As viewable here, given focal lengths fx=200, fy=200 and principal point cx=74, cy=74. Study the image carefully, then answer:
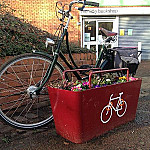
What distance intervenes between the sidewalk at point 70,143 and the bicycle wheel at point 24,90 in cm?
Answer: 14

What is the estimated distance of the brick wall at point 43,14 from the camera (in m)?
10.8

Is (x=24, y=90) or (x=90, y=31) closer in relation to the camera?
(x=24, y=90)

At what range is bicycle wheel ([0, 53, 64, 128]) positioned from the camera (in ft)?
8.56

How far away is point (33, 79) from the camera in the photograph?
3057mm

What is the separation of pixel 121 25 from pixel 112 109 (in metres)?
10.1

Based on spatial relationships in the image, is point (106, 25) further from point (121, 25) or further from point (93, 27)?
point (121, 25)

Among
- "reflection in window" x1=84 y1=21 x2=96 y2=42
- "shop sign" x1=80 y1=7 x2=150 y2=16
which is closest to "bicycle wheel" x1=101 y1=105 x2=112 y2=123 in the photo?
"reflection in window" x1=84 y1=21 x2=96 y2=42

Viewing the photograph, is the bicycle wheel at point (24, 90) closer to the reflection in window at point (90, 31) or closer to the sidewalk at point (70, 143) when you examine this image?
the sidewalk at point (70, 143)

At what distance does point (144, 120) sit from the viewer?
9.42 feet

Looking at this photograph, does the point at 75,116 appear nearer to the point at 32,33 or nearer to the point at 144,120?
the point at 144,120

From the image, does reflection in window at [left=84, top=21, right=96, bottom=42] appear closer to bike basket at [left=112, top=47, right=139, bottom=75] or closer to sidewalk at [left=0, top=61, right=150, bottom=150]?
bike basket at [left=112, top=47, right=139, bottom=75]

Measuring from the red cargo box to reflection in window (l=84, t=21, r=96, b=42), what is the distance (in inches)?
364

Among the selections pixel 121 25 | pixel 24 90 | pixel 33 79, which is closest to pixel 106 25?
pixel 121 25

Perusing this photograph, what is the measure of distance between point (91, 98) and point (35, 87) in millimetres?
779
